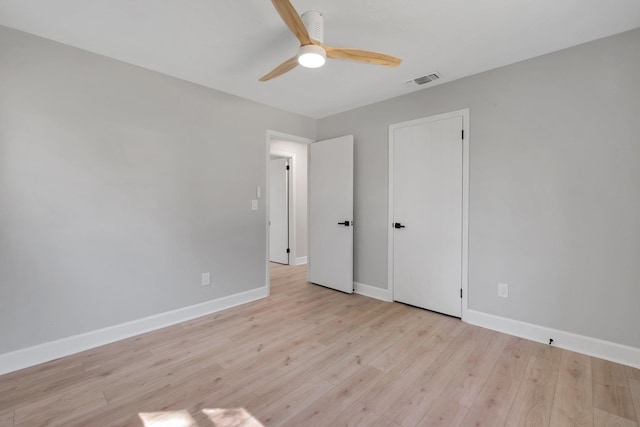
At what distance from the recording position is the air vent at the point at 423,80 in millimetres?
2773

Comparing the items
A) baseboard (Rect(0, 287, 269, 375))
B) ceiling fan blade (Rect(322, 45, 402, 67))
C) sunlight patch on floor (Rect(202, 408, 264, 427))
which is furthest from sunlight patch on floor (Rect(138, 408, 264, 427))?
ceiling fan blade (Rect(322, 45, 402, 67))

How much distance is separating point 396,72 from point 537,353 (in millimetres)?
2704

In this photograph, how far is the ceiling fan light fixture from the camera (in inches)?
69.4

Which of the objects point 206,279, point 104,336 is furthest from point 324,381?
point 104,336

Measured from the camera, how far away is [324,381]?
1.92 meters

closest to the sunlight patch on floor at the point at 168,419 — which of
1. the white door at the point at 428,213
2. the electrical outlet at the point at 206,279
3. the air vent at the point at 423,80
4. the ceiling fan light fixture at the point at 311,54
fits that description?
the electrical outlet at the point at 206,279

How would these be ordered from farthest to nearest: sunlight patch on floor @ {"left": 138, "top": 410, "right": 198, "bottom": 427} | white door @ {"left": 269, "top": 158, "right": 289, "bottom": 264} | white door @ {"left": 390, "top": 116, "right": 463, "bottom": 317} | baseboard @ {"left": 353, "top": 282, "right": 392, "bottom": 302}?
1. white door @ {"left": 269, "top": 158, "right": 289, "bottom": 264}
2. baseboard @ {"left": 353, "top": 282, "right": 392, "bottom": 302}
3. white door @ {"left": 390, "top": 116, "right": 463, "bottom": 317}
4. sunlight patch on floor @ {"left": 138, "top": 410, "right": 198, "bottom": 427}

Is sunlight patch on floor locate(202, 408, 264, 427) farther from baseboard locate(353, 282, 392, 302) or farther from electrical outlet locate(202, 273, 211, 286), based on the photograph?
baseboard locate(353, 282, 392, 302)

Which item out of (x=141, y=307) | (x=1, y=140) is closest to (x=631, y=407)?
(x=141, y=307)

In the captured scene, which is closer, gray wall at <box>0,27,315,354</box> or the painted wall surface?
gray wall at <box>0,27,315,354</box>

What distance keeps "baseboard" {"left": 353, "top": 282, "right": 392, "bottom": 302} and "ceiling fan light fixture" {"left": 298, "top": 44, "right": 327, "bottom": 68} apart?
2696mm

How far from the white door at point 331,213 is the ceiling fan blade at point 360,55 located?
169 centimetres

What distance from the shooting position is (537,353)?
226cm

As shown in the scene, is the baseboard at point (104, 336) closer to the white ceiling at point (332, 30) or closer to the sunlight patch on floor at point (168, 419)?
the sunlight patch on floor at point (168, 419)
